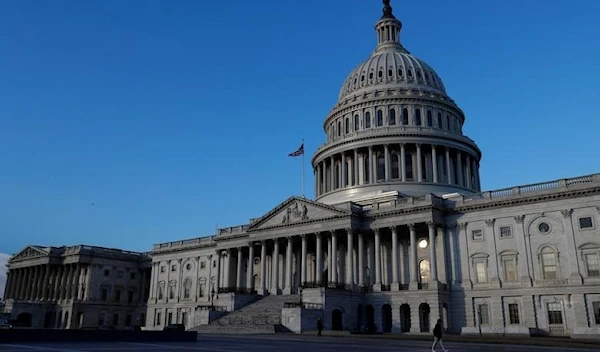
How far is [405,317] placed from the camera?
60.7 meters

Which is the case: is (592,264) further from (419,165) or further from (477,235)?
(419,165)

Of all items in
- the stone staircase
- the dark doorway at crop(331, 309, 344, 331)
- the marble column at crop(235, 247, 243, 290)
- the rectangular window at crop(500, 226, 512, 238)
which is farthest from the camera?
the marble column at crop(235, 247, 243, 290)

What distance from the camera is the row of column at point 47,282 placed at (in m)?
97.8

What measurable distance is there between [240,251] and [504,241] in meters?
38.1

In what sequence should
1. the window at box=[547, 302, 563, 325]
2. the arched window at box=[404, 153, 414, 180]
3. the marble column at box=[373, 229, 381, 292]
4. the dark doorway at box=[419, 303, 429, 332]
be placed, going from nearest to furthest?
the window at box=[547, 302, 563, 325], the dark doorway at box=[419, 303, 429, 332], the marble column at box=[373, 229, 381, 292], the arched window at box=[404, 153, 414, 180]

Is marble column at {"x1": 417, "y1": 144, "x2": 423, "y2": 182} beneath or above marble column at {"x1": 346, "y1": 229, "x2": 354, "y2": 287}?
above

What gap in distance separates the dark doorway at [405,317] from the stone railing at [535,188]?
1371 cm

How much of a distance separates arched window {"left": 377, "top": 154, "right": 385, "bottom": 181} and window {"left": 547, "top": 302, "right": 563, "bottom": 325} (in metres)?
33.4

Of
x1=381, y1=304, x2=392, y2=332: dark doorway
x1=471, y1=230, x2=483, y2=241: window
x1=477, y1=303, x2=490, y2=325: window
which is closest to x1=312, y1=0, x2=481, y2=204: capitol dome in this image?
x1=471, y1=230, x2=483, y2=241: window

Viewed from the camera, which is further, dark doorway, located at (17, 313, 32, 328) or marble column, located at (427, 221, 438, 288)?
dark doorway, located at (17, 313, 32, 328)

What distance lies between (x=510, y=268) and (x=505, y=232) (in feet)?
12.7

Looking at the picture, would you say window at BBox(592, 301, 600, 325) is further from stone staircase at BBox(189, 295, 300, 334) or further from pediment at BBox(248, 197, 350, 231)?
stone staircase at BBox(189, 295, 300, 334)

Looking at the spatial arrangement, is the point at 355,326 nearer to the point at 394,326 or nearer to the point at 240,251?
the point at 394,326

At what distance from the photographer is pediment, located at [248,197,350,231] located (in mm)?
67562
